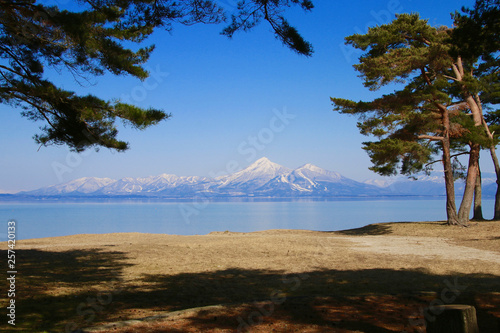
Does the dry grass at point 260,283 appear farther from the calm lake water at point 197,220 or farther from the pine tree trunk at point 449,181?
the calm lake water at point 197,220

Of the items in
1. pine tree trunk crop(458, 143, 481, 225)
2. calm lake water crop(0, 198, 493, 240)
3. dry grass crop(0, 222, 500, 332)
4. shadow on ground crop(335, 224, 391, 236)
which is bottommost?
calm lake water crop(0, 198, 493, 240)

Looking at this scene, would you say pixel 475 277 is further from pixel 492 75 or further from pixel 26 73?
pixel 492 75

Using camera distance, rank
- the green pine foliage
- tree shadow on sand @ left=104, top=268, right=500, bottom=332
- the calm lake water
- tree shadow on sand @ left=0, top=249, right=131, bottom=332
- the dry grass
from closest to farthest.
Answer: tree shadow on sand @ left=104, top=268, right=500, bottom=332 → the dry grass → tree shadow on sand @ left=0, top=249, right=131, bottom=332 → the green pine foliage → the calm lake water

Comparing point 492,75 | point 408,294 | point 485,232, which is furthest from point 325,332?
point 492,75

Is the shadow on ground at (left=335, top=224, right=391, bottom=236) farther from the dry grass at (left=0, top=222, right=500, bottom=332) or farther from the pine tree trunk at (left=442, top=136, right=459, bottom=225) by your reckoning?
the dry grass at (left=0, top=222, right=500, bottom=332)

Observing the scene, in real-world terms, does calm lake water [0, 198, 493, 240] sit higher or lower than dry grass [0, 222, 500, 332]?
lower

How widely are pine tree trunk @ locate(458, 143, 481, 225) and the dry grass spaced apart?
2728 mm

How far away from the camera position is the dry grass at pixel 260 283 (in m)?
4.42

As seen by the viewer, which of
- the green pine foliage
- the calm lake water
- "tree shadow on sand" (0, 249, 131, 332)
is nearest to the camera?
"tree shadow on sand" (0, 249, 131, 332)

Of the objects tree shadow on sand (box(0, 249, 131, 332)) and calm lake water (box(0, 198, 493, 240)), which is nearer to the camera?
tree shadow on sand (box(0, 249, 131, 332))

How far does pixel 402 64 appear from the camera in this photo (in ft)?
47.4

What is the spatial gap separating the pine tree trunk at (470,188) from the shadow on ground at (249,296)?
9.34 metres

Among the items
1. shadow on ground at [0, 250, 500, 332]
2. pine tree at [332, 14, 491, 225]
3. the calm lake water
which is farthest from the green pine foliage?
the calm lake water

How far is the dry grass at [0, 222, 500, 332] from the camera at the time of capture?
14.5 feet
